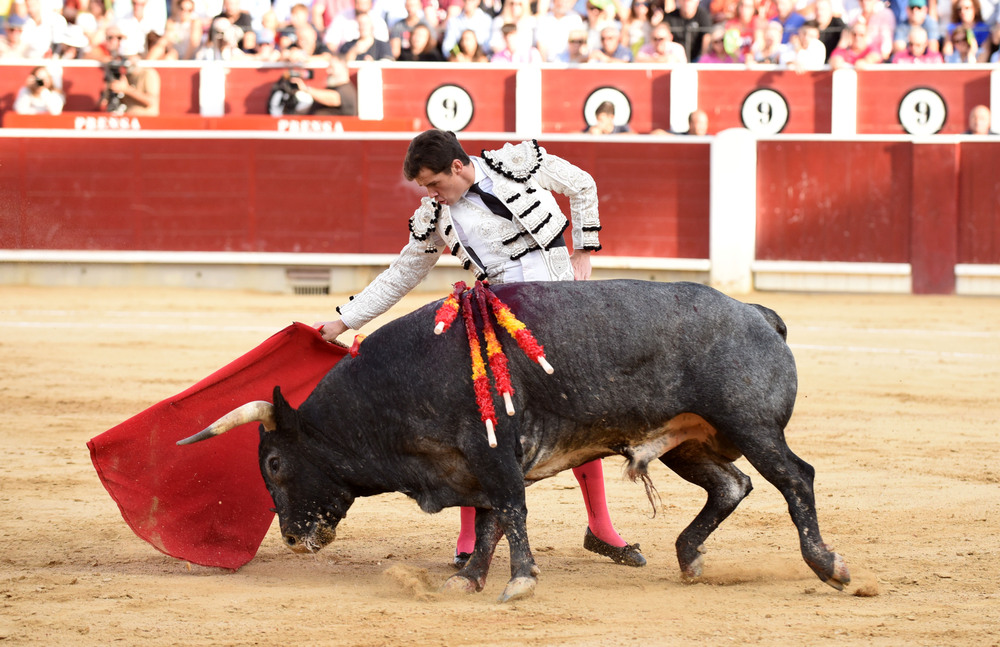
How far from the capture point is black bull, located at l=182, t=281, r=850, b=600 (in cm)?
313

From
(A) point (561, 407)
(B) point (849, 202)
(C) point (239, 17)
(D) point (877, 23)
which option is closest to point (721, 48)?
(D) point (877, 23)

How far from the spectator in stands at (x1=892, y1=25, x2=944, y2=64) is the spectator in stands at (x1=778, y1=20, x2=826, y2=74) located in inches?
27.2

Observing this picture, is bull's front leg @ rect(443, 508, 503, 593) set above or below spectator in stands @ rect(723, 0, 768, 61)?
below

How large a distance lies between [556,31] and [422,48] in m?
1.28

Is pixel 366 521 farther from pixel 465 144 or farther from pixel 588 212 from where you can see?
pixel 465 144

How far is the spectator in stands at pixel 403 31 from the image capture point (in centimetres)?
1212

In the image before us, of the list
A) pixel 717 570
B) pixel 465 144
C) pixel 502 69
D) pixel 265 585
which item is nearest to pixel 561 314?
pixel 717 570

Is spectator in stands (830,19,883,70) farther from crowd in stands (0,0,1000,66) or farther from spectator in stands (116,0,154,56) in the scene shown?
spectator in stands (116,0,154,56)

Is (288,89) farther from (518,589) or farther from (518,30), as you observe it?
(518,589)

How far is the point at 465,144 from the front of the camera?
424 inches

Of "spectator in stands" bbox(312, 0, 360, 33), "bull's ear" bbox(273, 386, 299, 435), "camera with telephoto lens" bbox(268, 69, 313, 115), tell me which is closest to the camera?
"bull's ear" bbox(273, 386, 299, 435)

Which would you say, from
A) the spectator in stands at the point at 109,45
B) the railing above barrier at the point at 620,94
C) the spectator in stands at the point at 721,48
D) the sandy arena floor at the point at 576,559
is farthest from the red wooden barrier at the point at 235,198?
the sandy arena floor at the point at 576,559

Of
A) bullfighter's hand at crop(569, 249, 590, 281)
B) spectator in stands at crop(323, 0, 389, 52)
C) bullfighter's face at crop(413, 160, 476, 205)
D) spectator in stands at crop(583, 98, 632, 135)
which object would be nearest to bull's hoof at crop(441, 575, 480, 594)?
bullfighter's hand at crop(569, 249, 590, 281)

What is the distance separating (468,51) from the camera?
12250 millimetres
